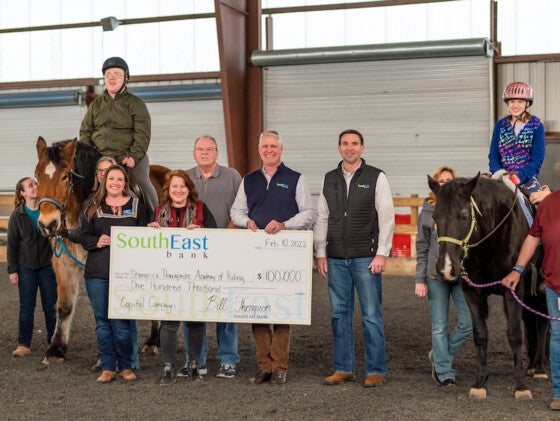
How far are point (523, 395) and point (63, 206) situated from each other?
153 inches

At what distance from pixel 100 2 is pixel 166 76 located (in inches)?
109

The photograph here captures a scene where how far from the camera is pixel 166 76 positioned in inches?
757

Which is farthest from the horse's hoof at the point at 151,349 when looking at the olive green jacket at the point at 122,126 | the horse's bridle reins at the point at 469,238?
the horse's bridle reins at the point at 469,238

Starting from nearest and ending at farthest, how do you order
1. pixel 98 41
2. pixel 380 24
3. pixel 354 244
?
pixel 354 244 → pixel 380 24 → pixel 98 41

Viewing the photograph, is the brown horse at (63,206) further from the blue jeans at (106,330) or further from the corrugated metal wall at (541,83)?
the corrugated metal wall at (541,83)

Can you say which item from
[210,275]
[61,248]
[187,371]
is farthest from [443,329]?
[61,248]

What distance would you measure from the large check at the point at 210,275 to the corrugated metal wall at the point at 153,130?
12627mm

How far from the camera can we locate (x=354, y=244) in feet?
20.3

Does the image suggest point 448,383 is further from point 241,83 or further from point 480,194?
point 241,83

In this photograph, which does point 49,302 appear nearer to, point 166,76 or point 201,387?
point 201,387

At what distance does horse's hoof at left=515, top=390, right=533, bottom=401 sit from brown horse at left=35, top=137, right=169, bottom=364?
3694 mm

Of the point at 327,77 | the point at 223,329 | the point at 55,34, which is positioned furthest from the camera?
the point at 55,34

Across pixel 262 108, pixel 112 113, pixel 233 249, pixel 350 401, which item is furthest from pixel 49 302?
pixel 262 108

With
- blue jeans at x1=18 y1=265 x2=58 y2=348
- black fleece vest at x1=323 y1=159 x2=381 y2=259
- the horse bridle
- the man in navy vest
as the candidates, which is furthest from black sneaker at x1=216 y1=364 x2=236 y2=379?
blue jeans at x1=18 y1=265 x2=58 y2=348
